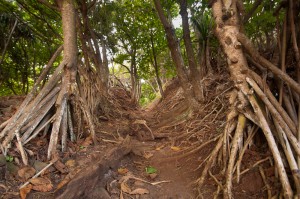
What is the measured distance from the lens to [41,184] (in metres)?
2.65

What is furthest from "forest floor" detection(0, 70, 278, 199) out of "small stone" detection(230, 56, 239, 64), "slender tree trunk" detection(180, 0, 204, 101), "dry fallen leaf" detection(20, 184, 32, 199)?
"small stone" detection(230, 56, 239, 64)

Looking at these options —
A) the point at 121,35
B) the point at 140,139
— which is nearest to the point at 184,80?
the point at 140,139

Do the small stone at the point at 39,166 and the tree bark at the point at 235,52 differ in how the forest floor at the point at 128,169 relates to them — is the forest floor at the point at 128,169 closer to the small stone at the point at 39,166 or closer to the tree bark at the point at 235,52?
the small stone at the point at 39,166

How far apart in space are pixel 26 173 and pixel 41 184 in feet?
0.75

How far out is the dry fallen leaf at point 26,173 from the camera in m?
2.67

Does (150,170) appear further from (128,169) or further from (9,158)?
(9,158)

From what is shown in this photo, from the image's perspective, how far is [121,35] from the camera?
409 inches

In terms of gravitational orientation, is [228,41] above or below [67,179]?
above

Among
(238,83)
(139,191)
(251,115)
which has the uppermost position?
(238,83)

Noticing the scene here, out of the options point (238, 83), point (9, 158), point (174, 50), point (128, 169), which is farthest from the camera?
point (174, 50)

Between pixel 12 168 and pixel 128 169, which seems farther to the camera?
pixel 128 169

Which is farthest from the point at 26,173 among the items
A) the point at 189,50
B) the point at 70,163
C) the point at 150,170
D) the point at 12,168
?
the point at 189,50

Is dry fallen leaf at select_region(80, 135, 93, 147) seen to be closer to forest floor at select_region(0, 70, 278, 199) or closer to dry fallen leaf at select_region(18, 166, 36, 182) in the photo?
forest floor at select_region(0, 70, 278, 199)

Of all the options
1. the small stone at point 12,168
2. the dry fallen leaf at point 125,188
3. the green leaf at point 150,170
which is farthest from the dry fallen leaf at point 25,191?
the green leaf at point 150,170
